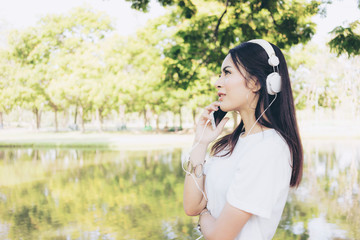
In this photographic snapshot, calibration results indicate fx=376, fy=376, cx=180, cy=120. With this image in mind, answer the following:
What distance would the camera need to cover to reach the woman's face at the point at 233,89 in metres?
1.77

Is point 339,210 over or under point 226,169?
under

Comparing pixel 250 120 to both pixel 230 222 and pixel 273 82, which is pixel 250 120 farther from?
pixel 230 222

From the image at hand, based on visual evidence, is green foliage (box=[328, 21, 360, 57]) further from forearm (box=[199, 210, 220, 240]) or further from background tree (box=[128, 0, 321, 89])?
forearm (box=[199, 210, 220, 240])

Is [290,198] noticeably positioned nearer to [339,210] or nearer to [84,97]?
[339,210]

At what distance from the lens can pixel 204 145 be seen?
6.28 ft

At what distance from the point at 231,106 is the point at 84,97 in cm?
3591

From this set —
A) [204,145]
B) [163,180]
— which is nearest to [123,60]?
[163,180]

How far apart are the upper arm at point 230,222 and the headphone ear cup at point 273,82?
561 millimetres

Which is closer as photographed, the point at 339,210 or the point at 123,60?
the point at 339,210

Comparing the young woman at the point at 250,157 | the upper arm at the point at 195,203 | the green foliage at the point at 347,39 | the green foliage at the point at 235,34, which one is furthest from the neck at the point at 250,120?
the green foliage at the point at 235,34

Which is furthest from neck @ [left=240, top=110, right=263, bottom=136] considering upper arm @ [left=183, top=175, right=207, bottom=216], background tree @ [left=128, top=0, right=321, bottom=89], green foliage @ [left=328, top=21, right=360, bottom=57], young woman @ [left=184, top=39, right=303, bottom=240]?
background tree @ [left=128, top=0, right=321, bottom=89]

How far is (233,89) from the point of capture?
70.3 inches

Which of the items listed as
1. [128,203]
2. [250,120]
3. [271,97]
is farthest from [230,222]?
[128,203]

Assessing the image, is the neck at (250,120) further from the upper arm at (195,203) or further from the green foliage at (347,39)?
the green foliage at (347,39)
